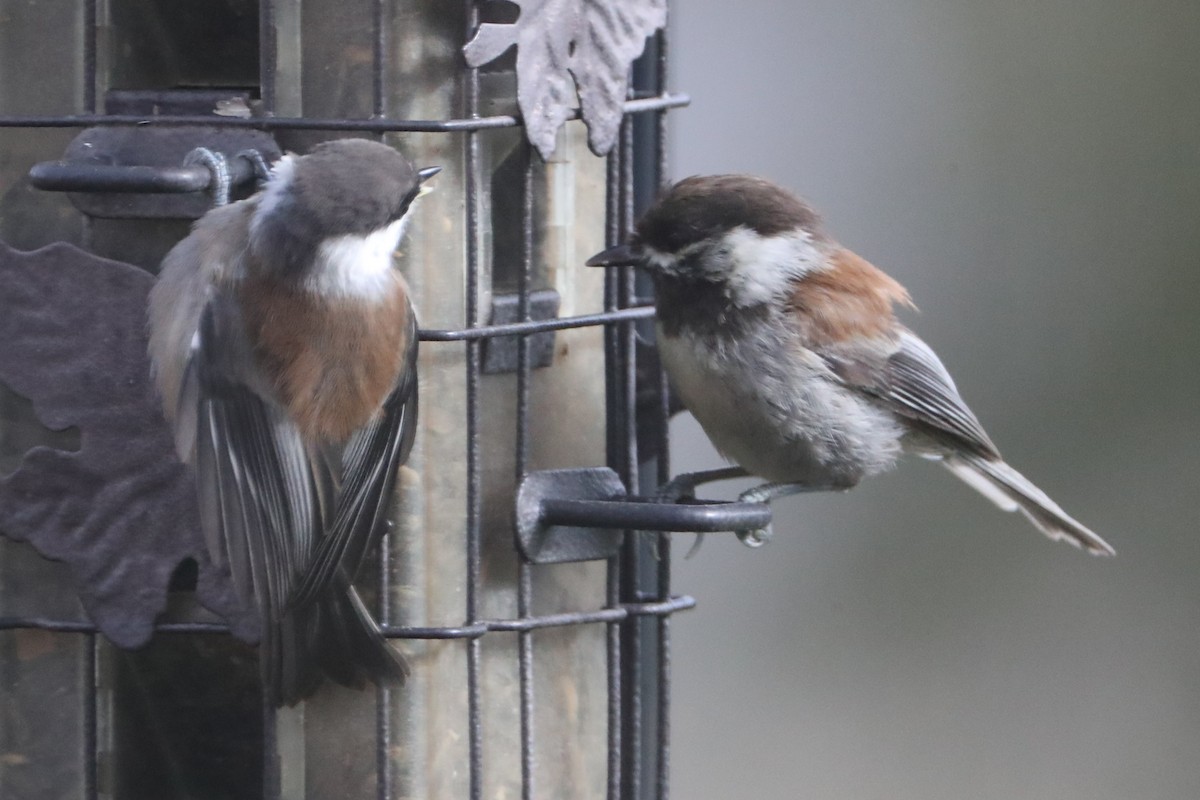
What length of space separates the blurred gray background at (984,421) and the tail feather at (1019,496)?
88.0 inches

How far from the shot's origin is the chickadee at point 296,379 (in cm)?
266

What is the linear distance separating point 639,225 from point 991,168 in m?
3.99

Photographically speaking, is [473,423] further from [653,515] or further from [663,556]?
[663,556]

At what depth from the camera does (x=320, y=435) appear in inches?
107

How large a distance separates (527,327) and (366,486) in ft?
1.38

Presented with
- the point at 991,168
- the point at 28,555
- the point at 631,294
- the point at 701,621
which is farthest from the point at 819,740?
the point at 28,555

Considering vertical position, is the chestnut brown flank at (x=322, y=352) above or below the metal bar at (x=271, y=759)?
above

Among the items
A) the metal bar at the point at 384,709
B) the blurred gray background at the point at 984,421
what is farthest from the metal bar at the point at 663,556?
the blurred gray background at the point at 984,421

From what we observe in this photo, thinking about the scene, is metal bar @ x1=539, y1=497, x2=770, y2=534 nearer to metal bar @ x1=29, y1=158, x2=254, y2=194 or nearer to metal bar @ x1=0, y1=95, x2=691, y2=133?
metal bar @ x1=0, y1=95, x2=691, y2=133

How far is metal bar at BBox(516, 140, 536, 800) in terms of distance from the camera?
2.97 metres

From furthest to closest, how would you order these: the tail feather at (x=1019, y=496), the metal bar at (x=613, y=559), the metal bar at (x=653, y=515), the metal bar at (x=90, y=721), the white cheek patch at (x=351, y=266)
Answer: the tail feather at (x=1019, y=496) < the metal bar at (x=613, y=559) < the metal bar at (x=90, y=721) < the metal bar at (x=653, y=515) < the white cheek patch at (x=351, y=266)

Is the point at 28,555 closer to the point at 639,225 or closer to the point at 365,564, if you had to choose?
the point at 365,564

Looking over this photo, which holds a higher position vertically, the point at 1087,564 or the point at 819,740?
the point at 1087,564

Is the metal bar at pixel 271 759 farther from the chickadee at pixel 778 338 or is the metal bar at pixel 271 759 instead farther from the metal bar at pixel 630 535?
the chickadee at pixel 778 338
